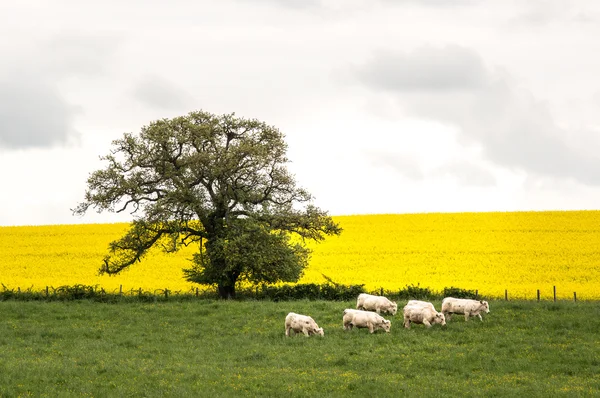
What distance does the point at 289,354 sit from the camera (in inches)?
1233

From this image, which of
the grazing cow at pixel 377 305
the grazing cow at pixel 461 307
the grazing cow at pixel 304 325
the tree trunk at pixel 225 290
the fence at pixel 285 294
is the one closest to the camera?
the grazing cow at pixel 304 325

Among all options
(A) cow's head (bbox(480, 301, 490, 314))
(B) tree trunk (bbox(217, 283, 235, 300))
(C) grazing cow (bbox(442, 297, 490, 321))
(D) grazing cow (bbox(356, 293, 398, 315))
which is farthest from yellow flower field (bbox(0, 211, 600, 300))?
(D) grazing cow (bbox(356, 293, 398, 315))

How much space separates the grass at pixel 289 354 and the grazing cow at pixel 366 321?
41cm

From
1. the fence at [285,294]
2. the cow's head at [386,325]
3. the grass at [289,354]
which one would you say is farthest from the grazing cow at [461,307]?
the fence at [285,294]

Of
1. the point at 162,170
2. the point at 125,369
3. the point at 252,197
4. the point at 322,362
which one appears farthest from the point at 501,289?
the point at 125,369

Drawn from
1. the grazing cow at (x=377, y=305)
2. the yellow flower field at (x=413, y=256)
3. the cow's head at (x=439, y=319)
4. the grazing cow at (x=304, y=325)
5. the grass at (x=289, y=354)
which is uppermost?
the yellow flower field at (x=413, y=256)

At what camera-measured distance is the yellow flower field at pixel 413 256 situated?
5988 cm

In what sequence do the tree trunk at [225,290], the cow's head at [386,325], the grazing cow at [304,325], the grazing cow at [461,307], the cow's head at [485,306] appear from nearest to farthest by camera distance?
1. the cow's head at [386,325]
2. the grazing cow at [304,325]
3. the grazing cow at [461,307]
4. the cow's head at [485,306]
5. the tree trunk at [225,290]

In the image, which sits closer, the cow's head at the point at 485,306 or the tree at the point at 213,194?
the cow's head at the point at 485,306

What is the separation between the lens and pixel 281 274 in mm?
52312

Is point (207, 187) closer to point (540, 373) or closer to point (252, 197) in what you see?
point (252, 197)

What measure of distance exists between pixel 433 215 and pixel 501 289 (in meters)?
34.1

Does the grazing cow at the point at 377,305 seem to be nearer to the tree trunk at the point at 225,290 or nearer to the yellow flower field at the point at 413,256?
the tree trunk at the point at 225,290

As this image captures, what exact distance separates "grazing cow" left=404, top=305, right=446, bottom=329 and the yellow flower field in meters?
16.9
